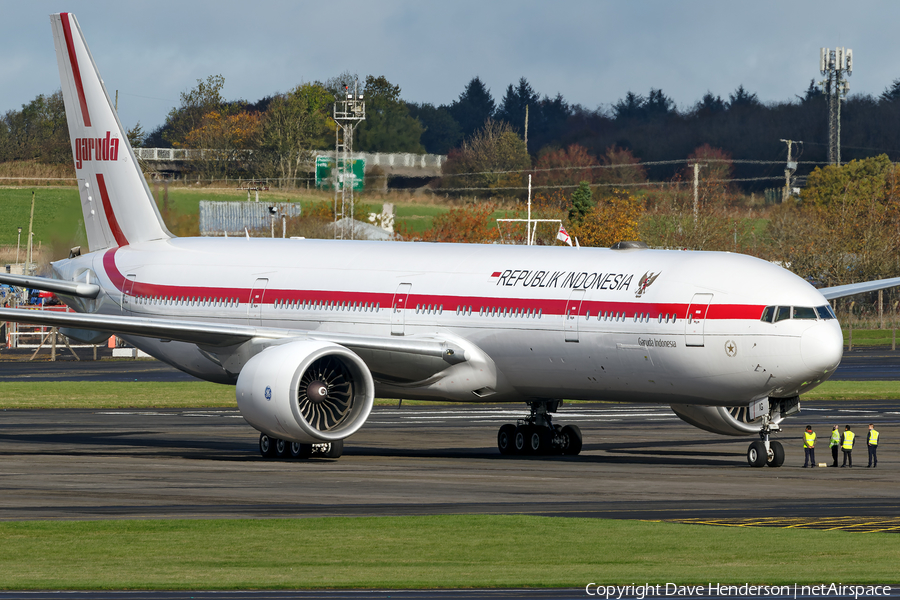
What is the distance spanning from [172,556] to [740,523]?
357 inches

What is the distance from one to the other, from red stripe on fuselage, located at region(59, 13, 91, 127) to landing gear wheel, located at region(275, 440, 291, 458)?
13.5m

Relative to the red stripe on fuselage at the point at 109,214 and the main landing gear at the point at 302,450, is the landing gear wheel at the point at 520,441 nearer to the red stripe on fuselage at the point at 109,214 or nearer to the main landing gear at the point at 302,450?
the main landing gear at the point at 302,450

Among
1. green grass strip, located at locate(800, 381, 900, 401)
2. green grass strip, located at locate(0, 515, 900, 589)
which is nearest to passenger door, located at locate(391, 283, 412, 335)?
green grass strip, located at locate(0, 515, 900, 589)

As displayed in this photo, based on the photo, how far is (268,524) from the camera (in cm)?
2259

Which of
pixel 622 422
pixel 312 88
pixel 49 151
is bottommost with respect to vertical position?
pixel 622 422

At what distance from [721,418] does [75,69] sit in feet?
70.8

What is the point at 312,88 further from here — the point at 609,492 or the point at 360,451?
the point at 609,492

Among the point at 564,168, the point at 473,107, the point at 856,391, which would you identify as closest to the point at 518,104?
the point at 473,107

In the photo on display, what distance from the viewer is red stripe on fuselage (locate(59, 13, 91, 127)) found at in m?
42.3

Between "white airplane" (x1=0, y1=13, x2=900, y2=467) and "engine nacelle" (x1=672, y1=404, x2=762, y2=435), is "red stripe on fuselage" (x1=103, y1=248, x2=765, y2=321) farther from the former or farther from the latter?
"engine nacelle" (x1=672, y1=404, x2=762, y2=435)

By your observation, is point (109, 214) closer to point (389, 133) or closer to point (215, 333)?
point (215, 333)

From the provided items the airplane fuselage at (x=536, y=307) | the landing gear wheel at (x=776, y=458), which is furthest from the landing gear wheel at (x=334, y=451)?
the landing gear wheel at (x=776, y=458)

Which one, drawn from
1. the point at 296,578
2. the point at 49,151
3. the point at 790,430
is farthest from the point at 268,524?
the point at 49,151

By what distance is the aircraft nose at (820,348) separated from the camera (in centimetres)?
3039
